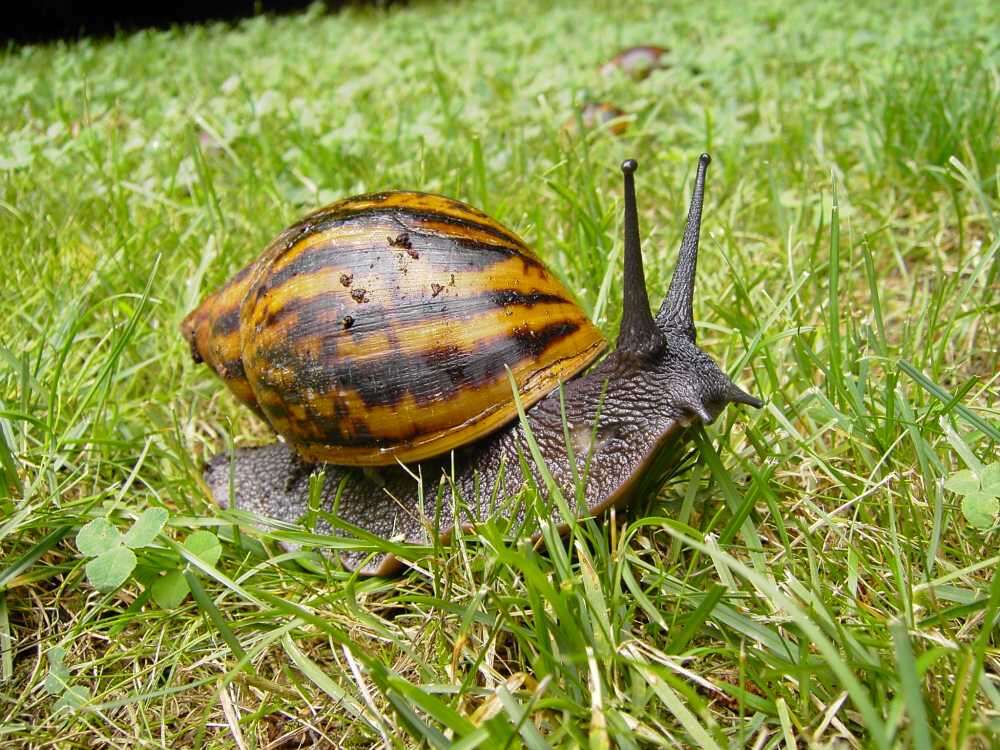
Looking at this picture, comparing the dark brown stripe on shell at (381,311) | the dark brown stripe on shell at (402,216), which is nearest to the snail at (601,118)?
the dark brown stripe on shell at (402,216)

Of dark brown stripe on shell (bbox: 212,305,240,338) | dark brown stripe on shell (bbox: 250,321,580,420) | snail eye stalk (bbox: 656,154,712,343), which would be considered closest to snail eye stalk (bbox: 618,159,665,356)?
snail eye stalk (bbox: 656,154,712,343)

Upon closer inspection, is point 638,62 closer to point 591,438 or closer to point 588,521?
point 591,438

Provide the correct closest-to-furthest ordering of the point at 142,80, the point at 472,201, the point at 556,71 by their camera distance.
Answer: the point at 472,201
the point at 556,71
the point at 142,80

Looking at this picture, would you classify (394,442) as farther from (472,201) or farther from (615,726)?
(472,201)

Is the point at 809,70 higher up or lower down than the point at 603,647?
higher up

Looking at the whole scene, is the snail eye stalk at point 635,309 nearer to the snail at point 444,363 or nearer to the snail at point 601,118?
the snail at point 444,363

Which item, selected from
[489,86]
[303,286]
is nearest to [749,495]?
[303,286]

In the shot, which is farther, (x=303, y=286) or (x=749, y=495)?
(x=303, y=286)

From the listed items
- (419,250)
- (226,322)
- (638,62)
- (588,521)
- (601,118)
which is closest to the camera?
(588,521)

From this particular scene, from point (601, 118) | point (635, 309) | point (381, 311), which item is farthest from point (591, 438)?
point (601, 118)
